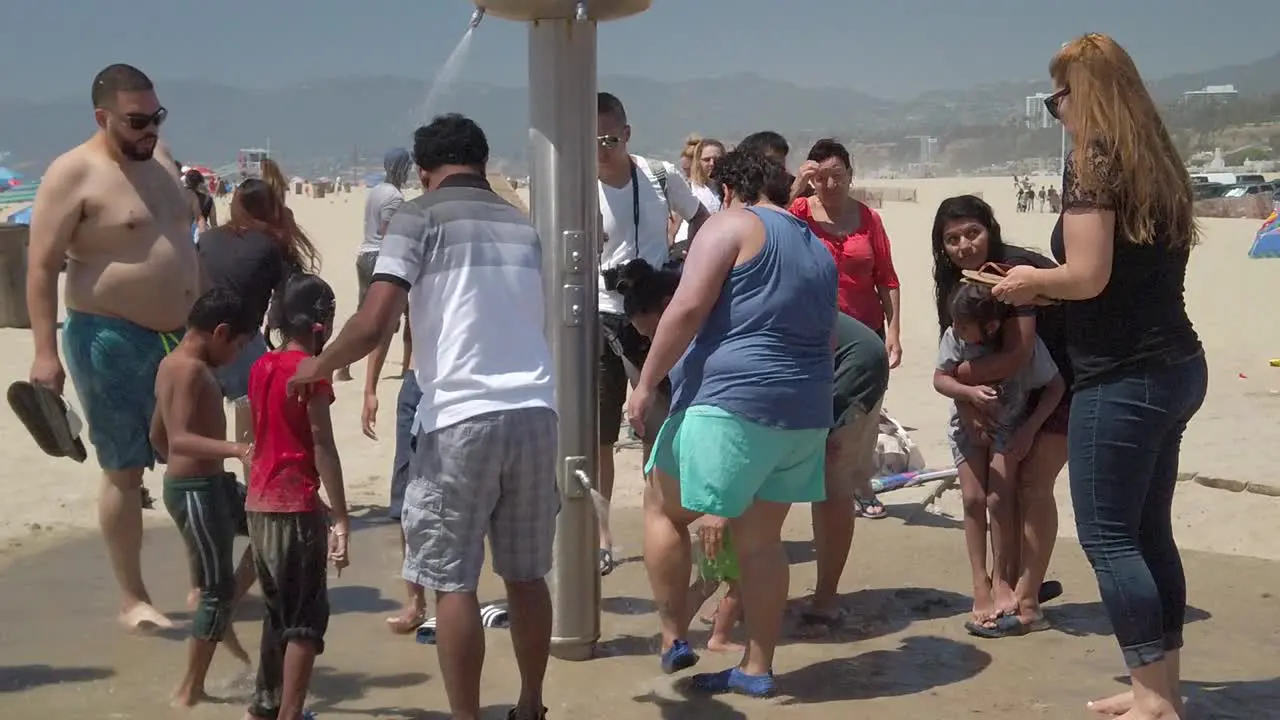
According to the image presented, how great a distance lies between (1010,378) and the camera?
4855mm

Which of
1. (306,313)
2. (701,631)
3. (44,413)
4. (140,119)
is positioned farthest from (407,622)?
(140,119)

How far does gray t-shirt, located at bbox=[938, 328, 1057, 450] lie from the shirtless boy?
244 cm

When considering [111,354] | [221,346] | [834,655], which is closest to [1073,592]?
[834,655]

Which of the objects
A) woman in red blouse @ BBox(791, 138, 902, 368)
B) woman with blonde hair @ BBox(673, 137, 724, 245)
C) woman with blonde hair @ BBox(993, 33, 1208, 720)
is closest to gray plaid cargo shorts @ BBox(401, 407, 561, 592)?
woman with blonde hair @ BBox(993, 33, 1208, 720)

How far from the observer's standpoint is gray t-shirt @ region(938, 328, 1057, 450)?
484cm

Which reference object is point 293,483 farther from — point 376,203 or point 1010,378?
point 376,203

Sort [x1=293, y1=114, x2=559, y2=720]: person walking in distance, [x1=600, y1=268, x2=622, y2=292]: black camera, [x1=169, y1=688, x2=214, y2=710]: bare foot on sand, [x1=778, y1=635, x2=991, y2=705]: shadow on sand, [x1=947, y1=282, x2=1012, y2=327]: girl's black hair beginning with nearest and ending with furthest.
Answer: [x1=293, y1=114, x2=559, y2=720]: person walking in distance, [x1=169, y1=688, x2=214, y2=710]: bare foot on sand, [x1=778, y1=635, x2=991, y2=705]: shadow on sand, [x1=947, y1=282, x2=1012, y2=327]: girl's black hair, [x1=600, y1=268, x2=622, y2=292]: black camera

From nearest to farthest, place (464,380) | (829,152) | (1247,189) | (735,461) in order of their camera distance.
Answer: (464,380), (735,461), (829,152), (1247,189)

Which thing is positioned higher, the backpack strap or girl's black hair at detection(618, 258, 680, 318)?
the backpack strap

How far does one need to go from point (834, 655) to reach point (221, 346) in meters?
2.34

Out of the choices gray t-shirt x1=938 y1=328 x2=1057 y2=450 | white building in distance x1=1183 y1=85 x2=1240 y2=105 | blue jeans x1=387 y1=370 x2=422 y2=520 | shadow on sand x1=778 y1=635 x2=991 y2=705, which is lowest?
shadow on sand x1=778 y1=635 x2=991 y2=705

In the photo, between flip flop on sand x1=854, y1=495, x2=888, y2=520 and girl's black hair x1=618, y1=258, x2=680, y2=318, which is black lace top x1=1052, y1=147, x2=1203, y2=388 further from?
flip flop on sand x1=854, y1=495, x2=888, y2=520

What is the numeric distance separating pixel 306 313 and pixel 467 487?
67 centimetres

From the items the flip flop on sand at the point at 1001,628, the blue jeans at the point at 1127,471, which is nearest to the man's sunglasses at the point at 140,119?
the blue jeans at the point at 1127,471
